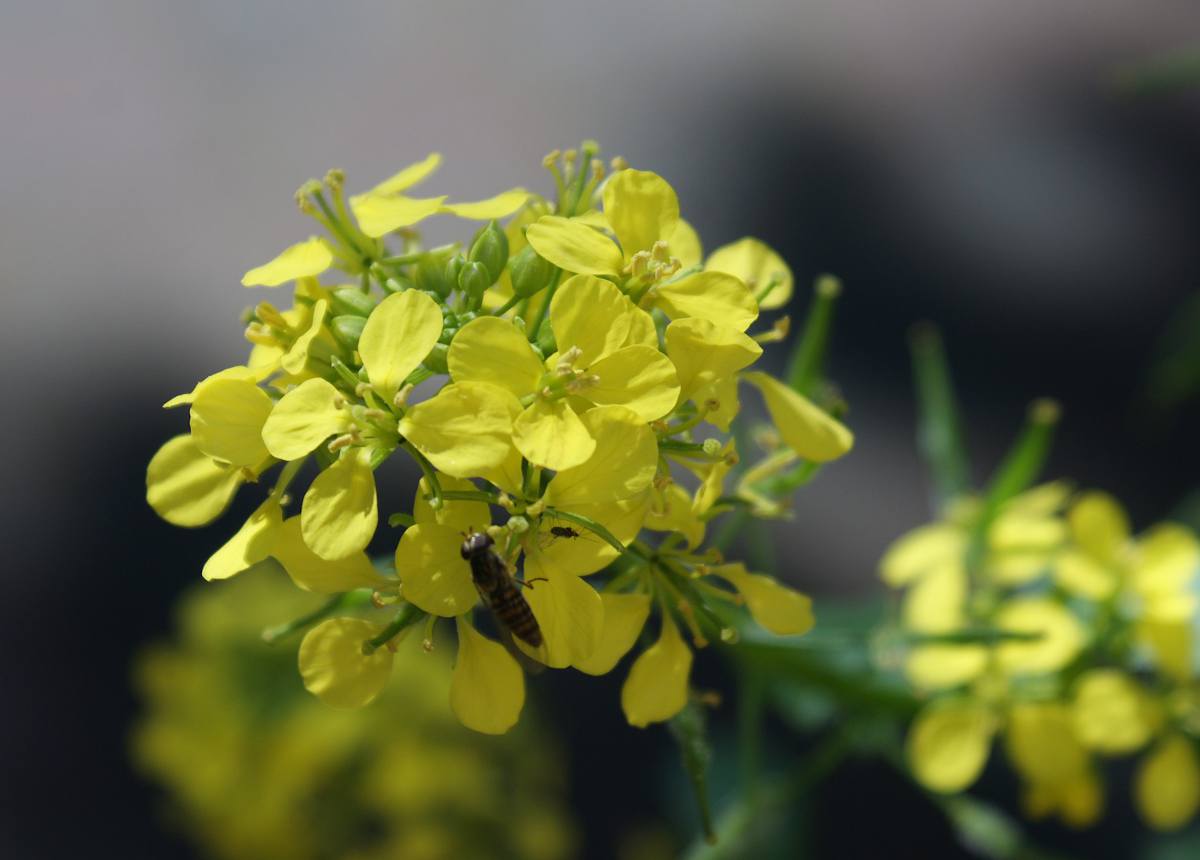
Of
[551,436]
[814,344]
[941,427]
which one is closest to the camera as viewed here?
[551,436]

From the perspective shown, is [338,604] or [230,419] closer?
[230,419]

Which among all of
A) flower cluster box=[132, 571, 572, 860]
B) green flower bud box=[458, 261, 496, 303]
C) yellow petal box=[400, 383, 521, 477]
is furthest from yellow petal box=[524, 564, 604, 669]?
flower cluster box=[132, 571, 572, 860]

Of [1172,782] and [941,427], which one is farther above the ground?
[941,427]

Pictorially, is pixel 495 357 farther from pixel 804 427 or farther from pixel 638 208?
pixel 804 427

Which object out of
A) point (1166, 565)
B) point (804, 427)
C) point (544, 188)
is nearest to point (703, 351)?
point (804, 427)

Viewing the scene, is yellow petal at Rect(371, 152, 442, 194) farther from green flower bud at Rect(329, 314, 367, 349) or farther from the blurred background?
the blurred background

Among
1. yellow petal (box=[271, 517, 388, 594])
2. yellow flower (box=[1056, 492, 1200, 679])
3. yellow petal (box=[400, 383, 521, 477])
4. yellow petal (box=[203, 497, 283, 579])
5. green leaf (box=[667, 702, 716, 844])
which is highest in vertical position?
yellow petal (box=[400, 383, 521, 477])

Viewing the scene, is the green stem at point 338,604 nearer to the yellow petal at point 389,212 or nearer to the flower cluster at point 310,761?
the yellow petal at point 389,212
